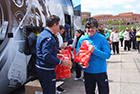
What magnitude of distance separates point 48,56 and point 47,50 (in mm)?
95

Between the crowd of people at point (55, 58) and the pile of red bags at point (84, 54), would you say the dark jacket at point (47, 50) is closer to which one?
the crowd of people at point (55, 58)

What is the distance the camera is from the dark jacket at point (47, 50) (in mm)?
2129

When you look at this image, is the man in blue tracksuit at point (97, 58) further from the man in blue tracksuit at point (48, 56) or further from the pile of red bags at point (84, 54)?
the man in blue tracksuit at point (48, 56)

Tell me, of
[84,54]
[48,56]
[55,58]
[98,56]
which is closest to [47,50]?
[48,56]

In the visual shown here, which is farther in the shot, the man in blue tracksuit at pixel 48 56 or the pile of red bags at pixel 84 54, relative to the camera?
the pile of red bags at pixel 84 54

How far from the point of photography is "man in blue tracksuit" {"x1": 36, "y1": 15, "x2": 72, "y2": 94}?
2.14m

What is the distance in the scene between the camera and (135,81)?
4.50 m

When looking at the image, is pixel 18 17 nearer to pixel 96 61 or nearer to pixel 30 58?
pixel 30 58

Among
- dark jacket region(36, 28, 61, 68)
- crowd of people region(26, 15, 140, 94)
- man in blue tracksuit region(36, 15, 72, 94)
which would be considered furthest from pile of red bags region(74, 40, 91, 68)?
dark jacket region(36, 28, 61, 68)

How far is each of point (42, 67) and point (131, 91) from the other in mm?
2783

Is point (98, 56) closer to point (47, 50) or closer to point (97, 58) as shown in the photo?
point (97, 58)

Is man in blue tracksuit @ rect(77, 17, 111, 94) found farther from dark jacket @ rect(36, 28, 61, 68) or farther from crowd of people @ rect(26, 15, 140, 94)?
dark jacket @ rect(36, 28, 61, 68)

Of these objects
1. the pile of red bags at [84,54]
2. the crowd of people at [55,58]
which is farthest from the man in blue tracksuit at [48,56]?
the pile of red bags at [84,54]

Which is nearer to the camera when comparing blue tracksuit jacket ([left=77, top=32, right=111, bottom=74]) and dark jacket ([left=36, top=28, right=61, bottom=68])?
dark jacket ([left=36, top=28, right=61, bottom=68])
